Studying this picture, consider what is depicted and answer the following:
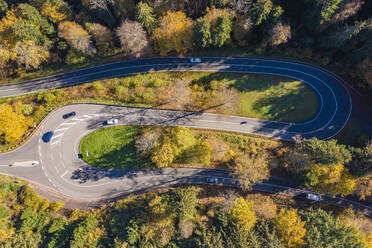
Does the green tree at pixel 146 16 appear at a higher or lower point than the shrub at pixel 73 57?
higher

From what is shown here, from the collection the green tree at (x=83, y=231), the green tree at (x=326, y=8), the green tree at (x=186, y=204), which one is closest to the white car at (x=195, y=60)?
the green tree at (x=326, y=8)

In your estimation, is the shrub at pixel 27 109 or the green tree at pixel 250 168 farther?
the shrub at pixel 27 109

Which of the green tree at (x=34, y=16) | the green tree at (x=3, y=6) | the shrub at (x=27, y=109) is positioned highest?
the green tree at (x=3, y=6)

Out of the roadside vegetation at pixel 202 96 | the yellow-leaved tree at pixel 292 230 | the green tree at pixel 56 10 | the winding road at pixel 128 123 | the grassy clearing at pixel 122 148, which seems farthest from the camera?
the roadside vegetation at pixel 202 96

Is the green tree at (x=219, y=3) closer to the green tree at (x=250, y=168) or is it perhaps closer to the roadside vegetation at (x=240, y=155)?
the roadside vegetation at (x=240, y=155)

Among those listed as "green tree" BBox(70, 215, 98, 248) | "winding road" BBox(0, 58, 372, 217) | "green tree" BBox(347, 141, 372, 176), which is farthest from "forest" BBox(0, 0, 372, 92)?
"green tree" BBox(70, 215, 98, 248)

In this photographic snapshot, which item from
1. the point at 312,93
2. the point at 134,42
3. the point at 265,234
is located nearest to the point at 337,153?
the point at 312,93
